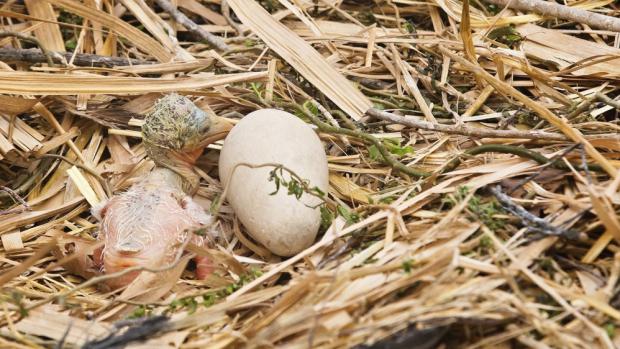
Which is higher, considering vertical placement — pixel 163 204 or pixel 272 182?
pixel 272 182

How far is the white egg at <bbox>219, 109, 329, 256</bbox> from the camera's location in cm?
301

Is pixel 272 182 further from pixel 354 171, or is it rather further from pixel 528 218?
pixel 528 218

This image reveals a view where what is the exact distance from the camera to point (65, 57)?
3.79 meters

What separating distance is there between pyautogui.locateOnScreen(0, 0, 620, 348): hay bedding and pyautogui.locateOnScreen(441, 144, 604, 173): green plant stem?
1 cm

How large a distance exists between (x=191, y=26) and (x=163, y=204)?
1025 millimetres

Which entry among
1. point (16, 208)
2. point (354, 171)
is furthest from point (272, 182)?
point (16, 208)

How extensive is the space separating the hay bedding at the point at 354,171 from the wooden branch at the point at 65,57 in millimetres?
10

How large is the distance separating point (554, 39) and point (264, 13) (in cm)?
117

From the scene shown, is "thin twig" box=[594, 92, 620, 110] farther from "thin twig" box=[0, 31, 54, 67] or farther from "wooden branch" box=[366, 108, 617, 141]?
"thin twig" box=[0, 31, 54, 67]

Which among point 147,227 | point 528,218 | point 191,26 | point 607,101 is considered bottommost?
point 147,227

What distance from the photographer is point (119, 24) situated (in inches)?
150

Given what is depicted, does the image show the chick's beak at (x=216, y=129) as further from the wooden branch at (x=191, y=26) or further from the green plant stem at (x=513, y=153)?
the green plant stem at (x=513, y=153)

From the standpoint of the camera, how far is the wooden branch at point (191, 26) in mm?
3930

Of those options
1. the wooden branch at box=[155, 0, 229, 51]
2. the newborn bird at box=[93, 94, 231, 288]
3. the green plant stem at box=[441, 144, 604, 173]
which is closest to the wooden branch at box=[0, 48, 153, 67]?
the wooden branch at box=[155, 0, 229, 51]
